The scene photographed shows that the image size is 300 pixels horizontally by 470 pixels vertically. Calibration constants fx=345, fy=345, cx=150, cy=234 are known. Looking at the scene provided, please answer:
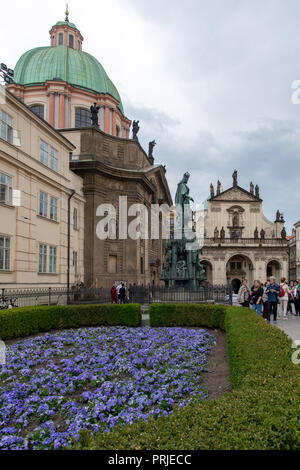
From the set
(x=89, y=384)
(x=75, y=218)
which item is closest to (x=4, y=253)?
(x=75, y=218)

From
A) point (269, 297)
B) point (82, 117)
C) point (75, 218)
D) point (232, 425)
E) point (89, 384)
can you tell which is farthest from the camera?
point (82, 117)

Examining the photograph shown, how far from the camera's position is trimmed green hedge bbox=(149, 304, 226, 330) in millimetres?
13328

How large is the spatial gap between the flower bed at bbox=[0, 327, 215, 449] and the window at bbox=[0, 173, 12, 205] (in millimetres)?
9732

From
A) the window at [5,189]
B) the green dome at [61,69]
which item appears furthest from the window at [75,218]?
the green dome at [61,69]

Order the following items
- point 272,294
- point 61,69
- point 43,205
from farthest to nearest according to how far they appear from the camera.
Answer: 1. point 61,69
2. point 43,205
3. point 272,294

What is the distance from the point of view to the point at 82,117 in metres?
36.9

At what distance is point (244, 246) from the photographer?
199 ft

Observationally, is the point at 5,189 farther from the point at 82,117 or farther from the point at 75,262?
the point at 82,117

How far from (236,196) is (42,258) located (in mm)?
48143

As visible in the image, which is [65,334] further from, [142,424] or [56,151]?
[56,151]

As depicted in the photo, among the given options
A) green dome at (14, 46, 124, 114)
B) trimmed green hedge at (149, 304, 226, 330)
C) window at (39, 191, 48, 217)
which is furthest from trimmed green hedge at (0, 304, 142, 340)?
green dome at (14, 46, 124, 114)

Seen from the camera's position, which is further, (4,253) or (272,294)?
(4,253)

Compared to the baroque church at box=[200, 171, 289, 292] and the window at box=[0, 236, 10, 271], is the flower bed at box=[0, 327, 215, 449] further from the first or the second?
the baroque church at box=[200, 171, 289, 292]
